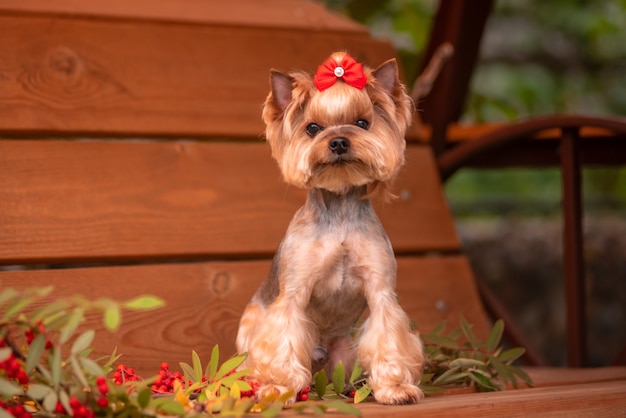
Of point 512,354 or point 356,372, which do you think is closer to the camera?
point 356,372

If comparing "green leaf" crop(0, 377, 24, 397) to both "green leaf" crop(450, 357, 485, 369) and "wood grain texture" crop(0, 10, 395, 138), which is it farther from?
"wood grain texture" crop(0, 10, 395, 138)

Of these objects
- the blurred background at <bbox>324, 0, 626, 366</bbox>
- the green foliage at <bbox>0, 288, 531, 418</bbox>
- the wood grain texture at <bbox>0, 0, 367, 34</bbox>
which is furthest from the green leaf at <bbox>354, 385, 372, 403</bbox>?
the blurred background at <bbox>324, 0, 626, 366</bbox>

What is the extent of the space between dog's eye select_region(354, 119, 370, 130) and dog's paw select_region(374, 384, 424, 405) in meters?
0.50

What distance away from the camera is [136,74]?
2594mm

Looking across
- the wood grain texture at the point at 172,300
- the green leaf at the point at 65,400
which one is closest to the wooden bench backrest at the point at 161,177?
the wood grain texture at the point at 172,300

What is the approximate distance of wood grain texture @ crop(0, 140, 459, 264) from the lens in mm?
2248

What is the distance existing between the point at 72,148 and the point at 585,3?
318cm

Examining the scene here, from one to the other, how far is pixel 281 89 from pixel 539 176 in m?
3.51

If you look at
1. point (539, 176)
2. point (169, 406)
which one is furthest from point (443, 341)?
point (539, 176)

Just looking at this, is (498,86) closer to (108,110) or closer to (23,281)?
(108,110)

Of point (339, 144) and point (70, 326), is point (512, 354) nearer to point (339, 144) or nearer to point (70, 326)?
point (339, 144)

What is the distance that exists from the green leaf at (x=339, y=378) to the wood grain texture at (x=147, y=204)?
26.9 inches

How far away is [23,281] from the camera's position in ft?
6.98

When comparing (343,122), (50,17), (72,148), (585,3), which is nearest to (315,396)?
(343,122)
